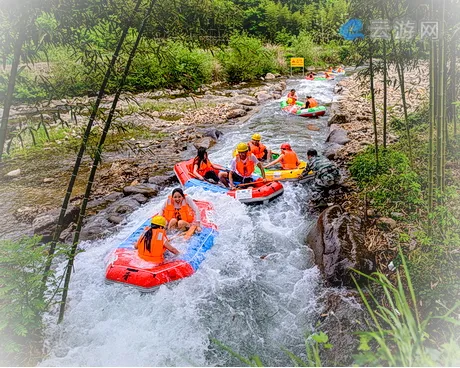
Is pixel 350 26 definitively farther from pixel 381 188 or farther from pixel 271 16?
pixel 271 16

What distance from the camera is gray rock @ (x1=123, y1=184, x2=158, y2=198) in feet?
22.7

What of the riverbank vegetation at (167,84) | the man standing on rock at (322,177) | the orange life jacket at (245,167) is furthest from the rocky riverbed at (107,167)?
the man standing on rock at (322,177)

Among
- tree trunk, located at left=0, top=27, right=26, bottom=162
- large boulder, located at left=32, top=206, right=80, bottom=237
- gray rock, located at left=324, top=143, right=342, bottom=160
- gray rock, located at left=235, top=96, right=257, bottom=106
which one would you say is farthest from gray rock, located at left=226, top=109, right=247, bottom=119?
tree trunk, located at left=0, top=27, right=26, bottom=162

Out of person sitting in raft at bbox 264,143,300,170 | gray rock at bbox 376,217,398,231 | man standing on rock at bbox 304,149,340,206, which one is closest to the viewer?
gray rock at bbox 376,217,398,231

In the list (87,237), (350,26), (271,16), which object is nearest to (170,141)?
(87,237)

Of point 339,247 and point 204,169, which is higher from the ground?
point 204,169

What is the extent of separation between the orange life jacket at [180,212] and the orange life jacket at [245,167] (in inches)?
80.2

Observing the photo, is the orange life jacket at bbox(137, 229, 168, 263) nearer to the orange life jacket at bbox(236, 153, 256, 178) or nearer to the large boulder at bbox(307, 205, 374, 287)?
the large boulder at bbox(307, 205, 374, 287)

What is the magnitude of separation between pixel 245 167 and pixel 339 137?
12.1ft

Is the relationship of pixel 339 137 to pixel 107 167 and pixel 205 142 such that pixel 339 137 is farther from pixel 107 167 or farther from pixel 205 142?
pixel 107 167

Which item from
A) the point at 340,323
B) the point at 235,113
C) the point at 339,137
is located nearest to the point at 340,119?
the point at 339,137

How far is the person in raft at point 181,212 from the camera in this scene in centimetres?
492

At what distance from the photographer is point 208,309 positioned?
3873 mm

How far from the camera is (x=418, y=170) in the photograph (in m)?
5.29
